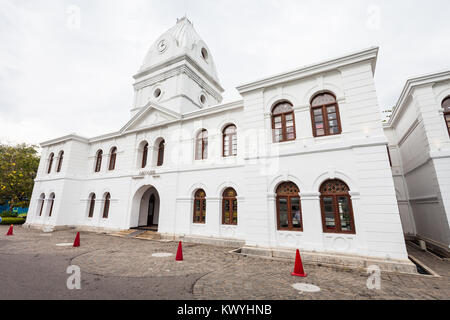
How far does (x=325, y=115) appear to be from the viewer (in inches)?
367

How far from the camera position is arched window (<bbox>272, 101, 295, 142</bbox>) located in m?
9.99

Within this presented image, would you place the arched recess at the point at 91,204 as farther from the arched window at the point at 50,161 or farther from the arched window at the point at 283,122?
the arched window at the point at 283,122

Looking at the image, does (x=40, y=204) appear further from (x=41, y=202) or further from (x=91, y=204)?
(x=91, y=204)

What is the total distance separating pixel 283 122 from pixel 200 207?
6.96m

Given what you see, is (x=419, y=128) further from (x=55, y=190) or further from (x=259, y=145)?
(x=55, y=190)

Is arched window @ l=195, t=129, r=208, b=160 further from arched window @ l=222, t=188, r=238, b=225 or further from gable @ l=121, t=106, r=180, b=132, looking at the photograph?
arched window @ l=222, t=188, r=238, b=225

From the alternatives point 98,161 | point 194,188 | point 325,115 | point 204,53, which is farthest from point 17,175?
point 325,115

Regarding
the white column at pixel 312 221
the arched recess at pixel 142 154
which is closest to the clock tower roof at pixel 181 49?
the arched recess at pixel 142 154

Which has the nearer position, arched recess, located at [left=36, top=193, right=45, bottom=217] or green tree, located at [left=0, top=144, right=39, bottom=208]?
arched recess, located at [left=36, top=193, right=45, bottom=217]

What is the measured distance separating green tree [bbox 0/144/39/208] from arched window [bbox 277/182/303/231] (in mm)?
27574

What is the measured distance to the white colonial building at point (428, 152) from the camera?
9352 mm

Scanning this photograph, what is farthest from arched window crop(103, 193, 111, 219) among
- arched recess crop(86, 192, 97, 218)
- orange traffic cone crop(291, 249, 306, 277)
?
orange traffic cone crop(291, 249, 306, 277)

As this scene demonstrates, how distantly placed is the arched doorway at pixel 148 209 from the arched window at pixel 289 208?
11045mm
